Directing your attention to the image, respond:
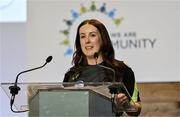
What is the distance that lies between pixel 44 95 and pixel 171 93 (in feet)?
7.53

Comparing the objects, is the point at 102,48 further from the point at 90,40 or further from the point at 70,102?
the point at 70,102

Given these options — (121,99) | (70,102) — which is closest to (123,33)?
(121,99)

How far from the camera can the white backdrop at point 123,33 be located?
3607 mm

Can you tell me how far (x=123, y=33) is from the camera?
363 centimetres

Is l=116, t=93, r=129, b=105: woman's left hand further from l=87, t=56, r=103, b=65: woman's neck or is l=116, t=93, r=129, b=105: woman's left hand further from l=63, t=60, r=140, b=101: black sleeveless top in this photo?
l=87, t=56, r=103, b=65: woman's neck

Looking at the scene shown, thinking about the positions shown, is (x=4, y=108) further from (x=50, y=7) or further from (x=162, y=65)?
(x=162, y=65)

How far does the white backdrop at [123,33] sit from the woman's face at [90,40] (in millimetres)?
1334

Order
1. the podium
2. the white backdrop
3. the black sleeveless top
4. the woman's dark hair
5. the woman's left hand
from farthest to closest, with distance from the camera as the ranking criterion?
the white backdrop, the woman's dark hair, the black sleeveless top, the woman's left hand, the podium

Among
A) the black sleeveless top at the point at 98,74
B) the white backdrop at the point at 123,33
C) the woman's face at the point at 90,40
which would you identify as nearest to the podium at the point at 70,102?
the black sleeveless top at the point at 98,74

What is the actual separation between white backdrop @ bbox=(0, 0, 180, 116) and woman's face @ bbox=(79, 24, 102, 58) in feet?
4.38

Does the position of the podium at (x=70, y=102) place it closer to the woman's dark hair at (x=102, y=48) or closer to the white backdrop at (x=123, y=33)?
the woman's dark hair at (x=102, y=48)

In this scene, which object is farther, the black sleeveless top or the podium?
the black sleeveless top

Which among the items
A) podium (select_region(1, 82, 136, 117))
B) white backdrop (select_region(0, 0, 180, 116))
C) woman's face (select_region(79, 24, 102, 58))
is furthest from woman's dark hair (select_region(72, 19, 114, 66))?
white backdrop (select_region(0, 0, 180, 116))

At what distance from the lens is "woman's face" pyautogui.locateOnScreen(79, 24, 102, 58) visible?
7.33 feet
